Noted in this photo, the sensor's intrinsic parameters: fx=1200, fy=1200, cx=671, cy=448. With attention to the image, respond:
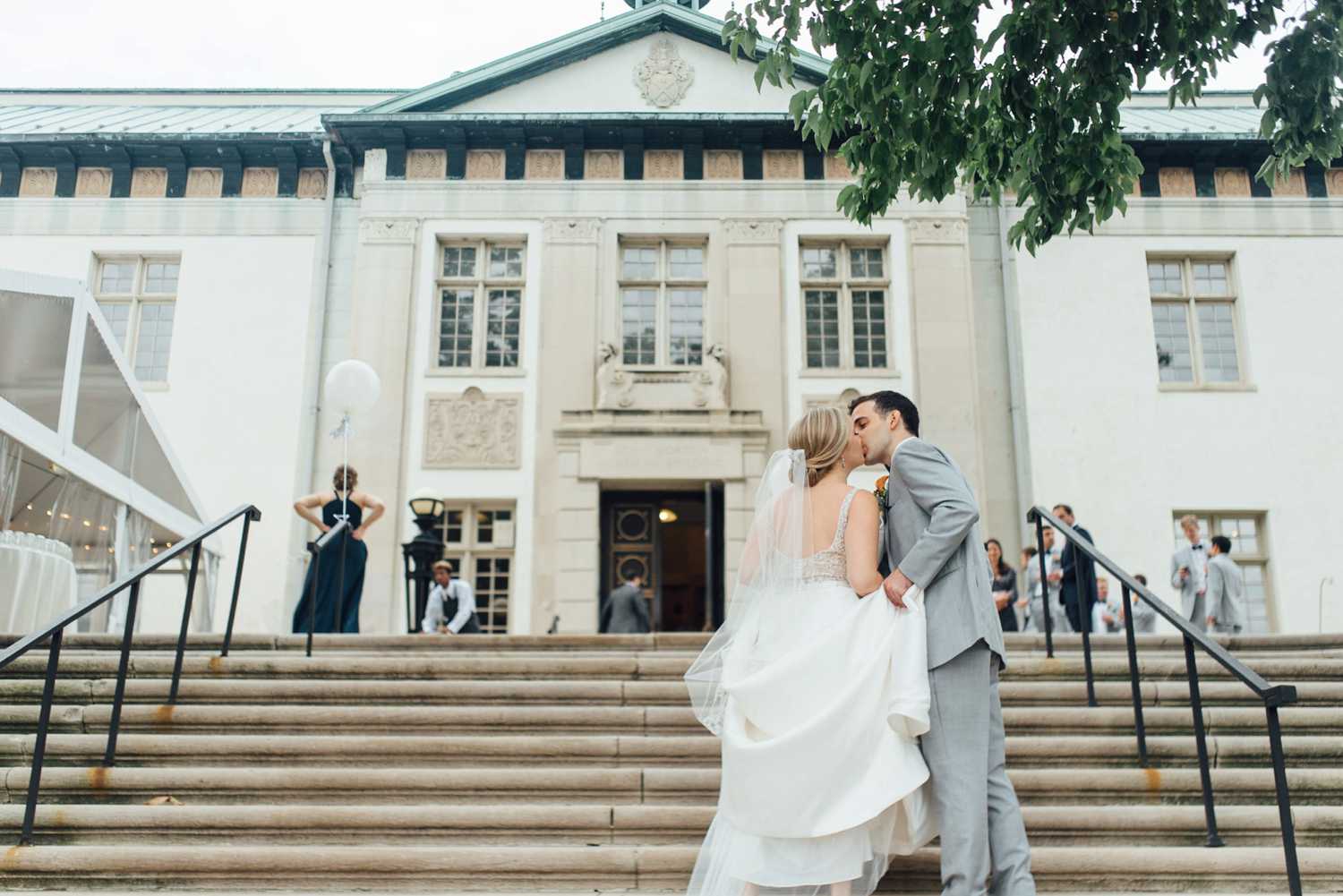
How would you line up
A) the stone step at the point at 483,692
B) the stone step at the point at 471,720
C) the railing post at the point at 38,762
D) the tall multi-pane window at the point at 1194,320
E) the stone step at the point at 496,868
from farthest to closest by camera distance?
1. the tall multi-pane window at the point at 1194,320
2. the stone step at the point at 483,692
3. the stone step at the point at 471,720
4. the railing post at the point at 38,762
5. the stone step at the point at 496,868

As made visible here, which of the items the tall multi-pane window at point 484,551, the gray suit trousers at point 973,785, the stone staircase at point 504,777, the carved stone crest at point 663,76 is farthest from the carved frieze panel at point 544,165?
the gray suit trousers at point 973,785

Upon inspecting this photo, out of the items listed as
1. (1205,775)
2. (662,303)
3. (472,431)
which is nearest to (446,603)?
(472,431)

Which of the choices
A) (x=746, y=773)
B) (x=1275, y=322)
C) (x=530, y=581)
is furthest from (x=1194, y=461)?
(x=746, y=773)

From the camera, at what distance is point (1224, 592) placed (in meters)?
11.9

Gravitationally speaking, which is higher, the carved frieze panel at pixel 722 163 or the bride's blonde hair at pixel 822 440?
the carved frieze panel at pixel 722 163

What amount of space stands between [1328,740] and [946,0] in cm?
479

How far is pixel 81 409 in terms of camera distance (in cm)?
1012

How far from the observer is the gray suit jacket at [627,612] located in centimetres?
1266

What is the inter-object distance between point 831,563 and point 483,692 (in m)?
2.80

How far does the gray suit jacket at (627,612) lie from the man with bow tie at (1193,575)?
5.67 meters

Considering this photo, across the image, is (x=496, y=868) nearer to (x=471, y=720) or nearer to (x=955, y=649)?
(x=471, y=720)

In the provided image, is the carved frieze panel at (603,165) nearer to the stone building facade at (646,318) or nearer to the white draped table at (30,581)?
the stone building facade at (646,318)

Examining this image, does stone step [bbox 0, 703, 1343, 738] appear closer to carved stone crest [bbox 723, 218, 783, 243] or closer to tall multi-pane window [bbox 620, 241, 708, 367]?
tall multi-pane window [bbox 620, 241, 708, 367]

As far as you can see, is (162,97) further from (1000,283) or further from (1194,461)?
(1194,461)
